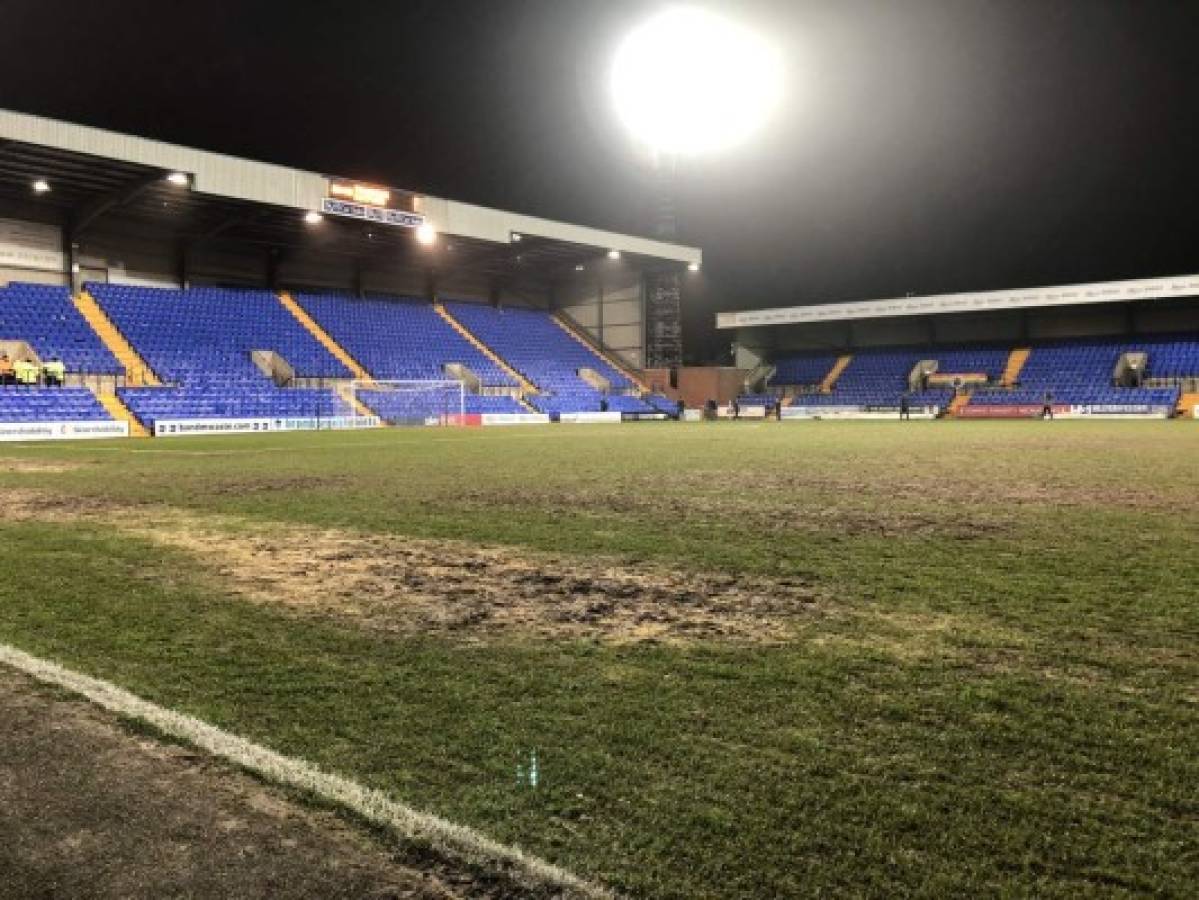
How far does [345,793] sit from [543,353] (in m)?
49.5

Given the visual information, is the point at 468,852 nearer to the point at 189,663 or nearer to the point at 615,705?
the point at 615,705

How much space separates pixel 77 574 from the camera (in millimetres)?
Answer: 6195

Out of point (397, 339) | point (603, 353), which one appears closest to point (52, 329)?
point (397, 339)

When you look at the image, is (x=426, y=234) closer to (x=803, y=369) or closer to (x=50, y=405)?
(x=50, y=405)

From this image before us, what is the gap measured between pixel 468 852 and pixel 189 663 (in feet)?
7.65

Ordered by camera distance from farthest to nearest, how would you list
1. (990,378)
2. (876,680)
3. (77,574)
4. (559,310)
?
(559,310) < (990,378) < (77,574) < (876,680)

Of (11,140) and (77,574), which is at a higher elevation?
(11,140)

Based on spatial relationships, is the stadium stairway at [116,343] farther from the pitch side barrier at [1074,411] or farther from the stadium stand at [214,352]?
the pitch side barrier at [1074,411]

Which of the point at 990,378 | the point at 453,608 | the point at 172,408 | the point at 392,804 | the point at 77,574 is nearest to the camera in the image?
the point at 392,804

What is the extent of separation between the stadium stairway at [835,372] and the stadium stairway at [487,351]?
20786 mm

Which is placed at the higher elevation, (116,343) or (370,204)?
(370,204)

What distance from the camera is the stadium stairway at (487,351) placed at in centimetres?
4670

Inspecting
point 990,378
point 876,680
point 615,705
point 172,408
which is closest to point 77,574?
point 615,705

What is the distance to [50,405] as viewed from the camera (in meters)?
29.1
